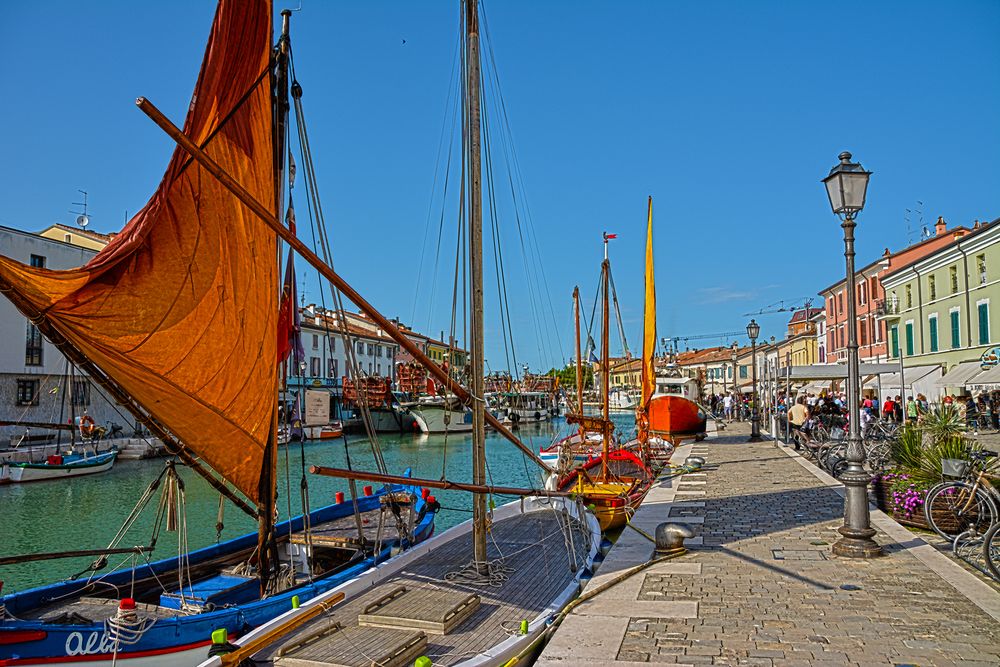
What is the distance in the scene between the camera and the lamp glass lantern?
30.6ft

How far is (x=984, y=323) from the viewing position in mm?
31375

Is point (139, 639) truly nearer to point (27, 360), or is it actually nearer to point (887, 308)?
point (27, 360)

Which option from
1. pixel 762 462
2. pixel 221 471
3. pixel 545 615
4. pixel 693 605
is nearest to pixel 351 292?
pixel 221 471

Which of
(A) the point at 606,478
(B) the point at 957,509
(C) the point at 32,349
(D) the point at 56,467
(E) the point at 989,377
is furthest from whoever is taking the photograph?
(C) the point at 32,349

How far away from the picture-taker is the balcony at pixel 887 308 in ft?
137

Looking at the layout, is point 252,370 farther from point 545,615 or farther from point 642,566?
point 642,566

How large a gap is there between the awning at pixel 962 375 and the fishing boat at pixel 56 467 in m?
36.0

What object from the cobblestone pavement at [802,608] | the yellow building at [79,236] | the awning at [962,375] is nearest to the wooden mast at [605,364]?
the cobblestone pavement at [802,608]

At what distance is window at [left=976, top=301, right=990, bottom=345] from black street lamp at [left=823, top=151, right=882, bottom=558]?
87.7ft

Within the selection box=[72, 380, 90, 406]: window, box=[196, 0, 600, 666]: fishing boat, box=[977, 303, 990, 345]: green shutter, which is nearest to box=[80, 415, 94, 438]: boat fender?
box=[72, 380, 90, 406]: window

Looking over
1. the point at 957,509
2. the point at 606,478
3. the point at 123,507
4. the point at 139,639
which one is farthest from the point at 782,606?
the point at 123,507

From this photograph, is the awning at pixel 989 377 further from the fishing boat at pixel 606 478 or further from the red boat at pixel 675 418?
the fishing boat at pixel 606 478

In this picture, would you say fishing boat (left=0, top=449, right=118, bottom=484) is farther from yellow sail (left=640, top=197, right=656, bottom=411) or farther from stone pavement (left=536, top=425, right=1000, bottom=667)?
stone pavement (left=536, top=425, right=1000, bottom=667)

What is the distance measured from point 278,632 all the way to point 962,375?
3255 cm
